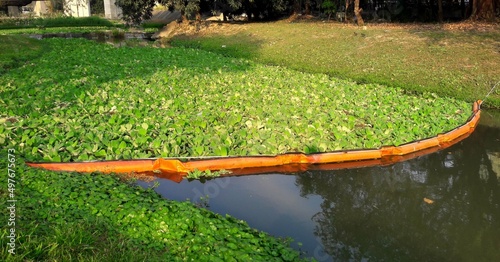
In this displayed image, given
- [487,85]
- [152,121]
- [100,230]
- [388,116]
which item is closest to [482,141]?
[388,116]

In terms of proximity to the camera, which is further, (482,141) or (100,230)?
(482,141)

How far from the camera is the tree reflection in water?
5402 millimetres

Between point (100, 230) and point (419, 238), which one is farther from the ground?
point (100, 230)

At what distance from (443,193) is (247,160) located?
308 cm

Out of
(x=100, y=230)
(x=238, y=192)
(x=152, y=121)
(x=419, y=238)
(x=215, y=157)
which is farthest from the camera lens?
(x=152, y=121)

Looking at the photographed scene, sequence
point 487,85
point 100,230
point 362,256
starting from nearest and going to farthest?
point 100,230, point 362,256, point 487,85

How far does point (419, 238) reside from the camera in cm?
567

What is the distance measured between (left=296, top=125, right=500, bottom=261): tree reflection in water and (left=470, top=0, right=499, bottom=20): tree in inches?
578

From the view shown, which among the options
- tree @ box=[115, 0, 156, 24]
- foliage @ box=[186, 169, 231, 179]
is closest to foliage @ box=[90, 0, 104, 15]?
tree @ box=[115, 0, 156, 24]

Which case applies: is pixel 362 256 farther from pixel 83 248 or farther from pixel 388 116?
pixel 388 116

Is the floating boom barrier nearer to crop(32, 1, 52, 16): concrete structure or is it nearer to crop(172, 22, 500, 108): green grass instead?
crop(172, 22, 500, 108): green grass

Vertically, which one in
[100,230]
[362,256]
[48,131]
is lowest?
Result: [362,256]

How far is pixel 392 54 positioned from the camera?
1664cm

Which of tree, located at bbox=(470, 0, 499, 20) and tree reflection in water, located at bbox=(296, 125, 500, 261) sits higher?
tree, located at bbox=(470, 0, 499, 20)
